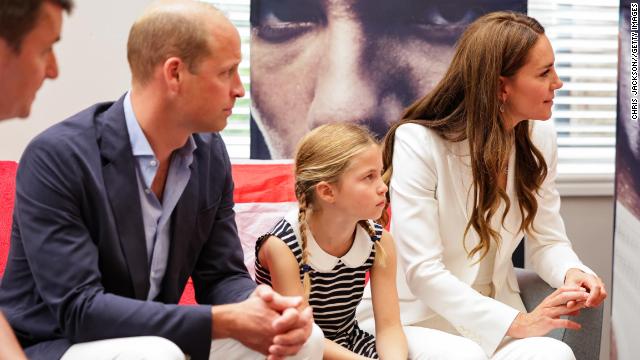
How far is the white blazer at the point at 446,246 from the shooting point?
Result: 93.0 inches

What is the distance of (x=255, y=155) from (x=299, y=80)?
1.03ft

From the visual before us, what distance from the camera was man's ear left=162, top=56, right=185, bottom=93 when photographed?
185 centimetres

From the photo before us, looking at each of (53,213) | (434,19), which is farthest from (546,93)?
(53,213)

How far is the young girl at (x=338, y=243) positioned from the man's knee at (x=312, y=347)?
29 cm

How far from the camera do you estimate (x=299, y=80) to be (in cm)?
319

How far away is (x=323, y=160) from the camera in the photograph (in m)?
2.33

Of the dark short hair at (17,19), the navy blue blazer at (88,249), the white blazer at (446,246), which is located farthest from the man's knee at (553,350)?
the dark short hair at (17,19)

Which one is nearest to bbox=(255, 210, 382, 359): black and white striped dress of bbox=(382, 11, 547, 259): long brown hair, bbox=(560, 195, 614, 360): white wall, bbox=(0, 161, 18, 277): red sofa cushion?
bbox=(382, 11, 547, 259): long brown hair

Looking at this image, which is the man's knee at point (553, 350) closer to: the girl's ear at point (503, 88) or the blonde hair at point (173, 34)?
the girl's ear at point (503, 88)

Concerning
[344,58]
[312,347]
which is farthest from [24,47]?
[344,58]

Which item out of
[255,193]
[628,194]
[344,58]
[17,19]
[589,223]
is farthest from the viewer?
[589,223]

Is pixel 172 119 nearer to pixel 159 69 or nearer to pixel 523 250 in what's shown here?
pixel 159 69

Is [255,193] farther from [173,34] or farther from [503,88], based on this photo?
[173,34]

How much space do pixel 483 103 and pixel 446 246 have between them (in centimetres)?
41
